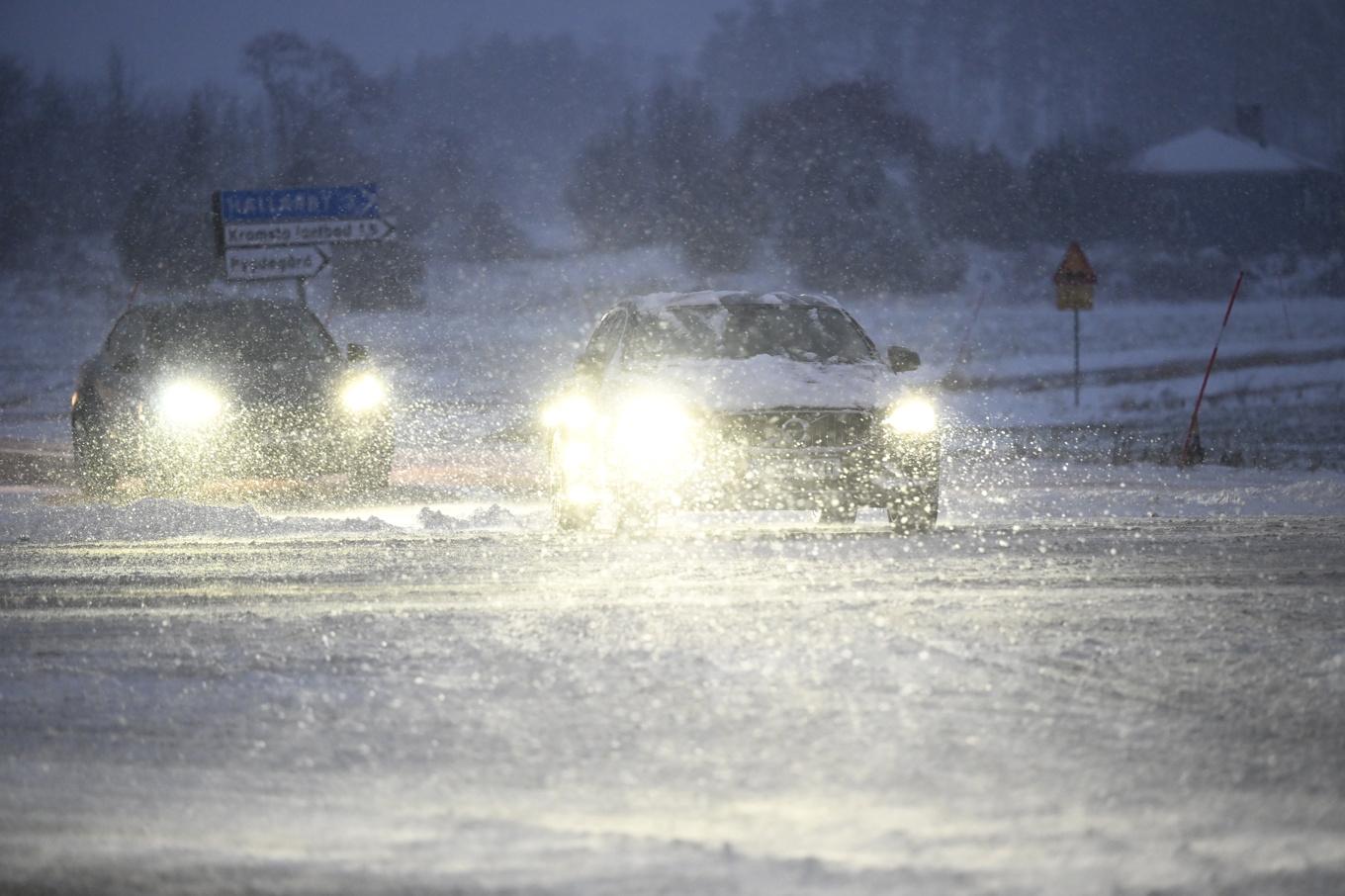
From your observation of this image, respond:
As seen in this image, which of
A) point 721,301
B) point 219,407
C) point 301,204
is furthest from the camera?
point 301,204

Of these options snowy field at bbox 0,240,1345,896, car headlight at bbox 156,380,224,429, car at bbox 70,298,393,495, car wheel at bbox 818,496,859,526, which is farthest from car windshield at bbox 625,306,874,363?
car headlight at bbox 156,380,224,429

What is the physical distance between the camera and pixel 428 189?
294 feet

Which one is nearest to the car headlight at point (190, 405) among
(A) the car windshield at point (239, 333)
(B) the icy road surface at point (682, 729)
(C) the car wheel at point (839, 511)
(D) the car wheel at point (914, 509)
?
(A) the car windshield at point (239, 333)

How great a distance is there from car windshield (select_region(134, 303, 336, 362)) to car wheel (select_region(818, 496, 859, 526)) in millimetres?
6061

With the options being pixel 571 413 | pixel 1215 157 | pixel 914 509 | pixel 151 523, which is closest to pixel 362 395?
pixel 151 523

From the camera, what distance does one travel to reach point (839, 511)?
13.5 meters

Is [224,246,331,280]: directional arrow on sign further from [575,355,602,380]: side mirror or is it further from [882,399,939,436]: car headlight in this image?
[882,399,939,436]: car headlight

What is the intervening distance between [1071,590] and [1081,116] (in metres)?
129

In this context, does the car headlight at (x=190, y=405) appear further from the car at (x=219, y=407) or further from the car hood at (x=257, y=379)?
the car hood at (x=257, y=379)

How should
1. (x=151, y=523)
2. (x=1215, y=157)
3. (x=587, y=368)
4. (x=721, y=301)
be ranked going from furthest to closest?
(x=1215, y=157) → (x=721, y=301) → (x=151, y=523) → (x=587, y=368)

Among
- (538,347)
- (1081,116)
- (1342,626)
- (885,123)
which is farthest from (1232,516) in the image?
(1081,116)

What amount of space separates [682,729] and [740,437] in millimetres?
6755

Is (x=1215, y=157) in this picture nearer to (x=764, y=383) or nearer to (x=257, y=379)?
(x=257, y=379)

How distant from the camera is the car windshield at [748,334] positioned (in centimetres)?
1361
